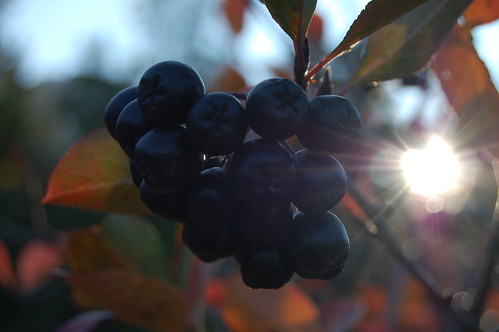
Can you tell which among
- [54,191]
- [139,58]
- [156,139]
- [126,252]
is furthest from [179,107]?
[139,58]

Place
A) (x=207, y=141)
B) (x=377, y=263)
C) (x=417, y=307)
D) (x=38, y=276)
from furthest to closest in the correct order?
1. (x=377, y=263)
2. (x=38, y=276)
3. (x=417, y=307)
4. (x=207, y=141)

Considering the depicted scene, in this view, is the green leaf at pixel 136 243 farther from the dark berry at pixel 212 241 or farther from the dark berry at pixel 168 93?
the dark berry at pixel 168 93

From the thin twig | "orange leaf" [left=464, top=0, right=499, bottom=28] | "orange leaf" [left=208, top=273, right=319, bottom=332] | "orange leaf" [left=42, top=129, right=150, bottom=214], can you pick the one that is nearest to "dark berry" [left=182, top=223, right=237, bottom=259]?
"orange leaf" [left=42, top=129, right=150, bottom=214]

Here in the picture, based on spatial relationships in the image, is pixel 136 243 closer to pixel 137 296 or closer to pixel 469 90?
pixel 137 296

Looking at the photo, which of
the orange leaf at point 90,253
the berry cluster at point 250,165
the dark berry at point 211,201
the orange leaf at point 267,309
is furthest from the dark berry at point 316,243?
the orange leaf at point 267,309

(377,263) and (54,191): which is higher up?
(377,263)

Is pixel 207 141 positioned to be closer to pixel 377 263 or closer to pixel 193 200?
pixel 193 200
